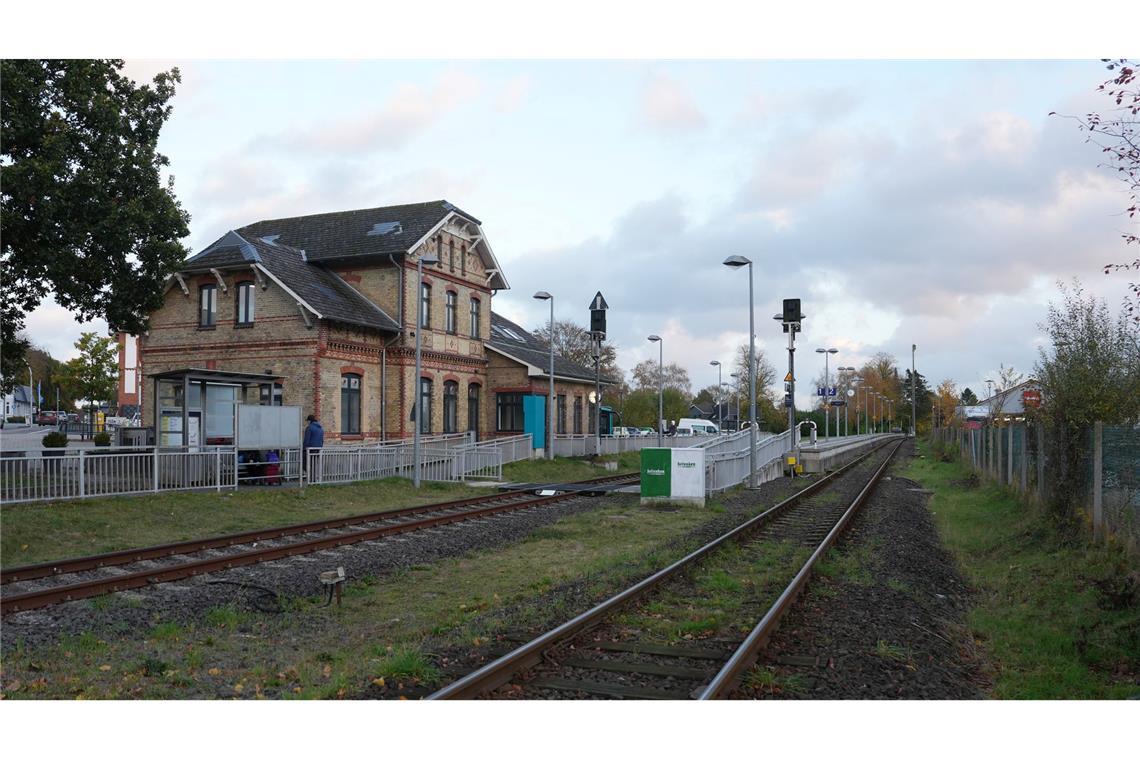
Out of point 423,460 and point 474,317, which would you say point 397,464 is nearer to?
point 423,460

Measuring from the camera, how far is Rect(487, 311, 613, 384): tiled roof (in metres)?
38.8

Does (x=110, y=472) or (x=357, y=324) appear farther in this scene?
(x=357, y=324)

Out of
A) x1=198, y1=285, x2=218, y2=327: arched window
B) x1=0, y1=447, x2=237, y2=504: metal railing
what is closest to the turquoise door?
x1=198, y1=285, x2=218, y2=327: arched window

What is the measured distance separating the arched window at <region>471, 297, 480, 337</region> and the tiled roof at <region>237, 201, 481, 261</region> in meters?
3.52

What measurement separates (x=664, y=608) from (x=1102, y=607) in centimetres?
468

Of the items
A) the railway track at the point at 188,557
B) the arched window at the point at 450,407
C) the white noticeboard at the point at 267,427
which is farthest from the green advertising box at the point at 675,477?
the arched window at the point at 450,407

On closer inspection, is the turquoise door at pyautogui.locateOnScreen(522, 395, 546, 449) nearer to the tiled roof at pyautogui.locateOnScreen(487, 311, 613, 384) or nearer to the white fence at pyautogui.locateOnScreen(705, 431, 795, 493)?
the tiled roof at pyautogui.locateOnScreen(487, 311, 613, 384)

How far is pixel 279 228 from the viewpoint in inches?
1433

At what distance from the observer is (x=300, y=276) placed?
30.2 metres

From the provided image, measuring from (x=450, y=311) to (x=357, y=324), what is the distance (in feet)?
20.8

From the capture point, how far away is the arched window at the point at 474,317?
121 feet

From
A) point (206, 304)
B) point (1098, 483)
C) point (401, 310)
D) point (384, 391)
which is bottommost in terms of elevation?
point (1098, 483)

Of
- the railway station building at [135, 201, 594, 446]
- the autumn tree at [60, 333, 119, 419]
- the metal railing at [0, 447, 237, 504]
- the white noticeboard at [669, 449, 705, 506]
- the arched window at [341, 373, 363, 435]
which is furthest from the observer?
the autumn tree at [60, 333, 119, 419]

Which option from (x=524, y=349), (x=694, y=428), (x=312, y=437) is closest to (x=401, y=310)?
(x=312, y=437)
